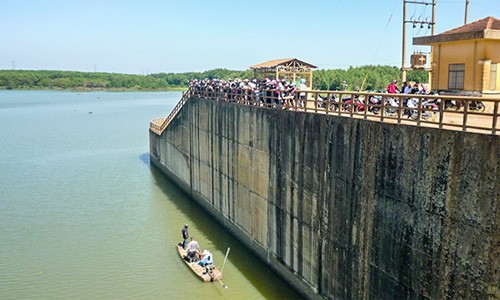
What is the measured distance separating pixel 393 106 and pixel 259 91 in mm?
8004

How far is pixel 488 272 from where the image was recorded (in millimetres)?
8211

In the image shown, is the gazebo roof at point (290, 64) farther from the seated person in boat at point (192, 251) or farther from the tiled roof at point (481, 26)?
the seated person in boat at point (192, 251)

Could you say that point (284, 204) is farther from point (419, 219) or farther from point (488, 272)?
point (488, 272)

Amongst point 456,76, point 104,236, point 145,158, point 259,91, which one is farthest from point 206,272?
point 145,158

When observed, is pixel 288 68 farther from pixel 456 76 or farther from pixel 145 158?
pixel 145 158

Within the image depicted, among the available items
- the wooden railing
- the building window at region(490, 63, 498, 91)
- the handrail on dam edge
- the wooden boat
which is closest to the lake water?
the wooden boat

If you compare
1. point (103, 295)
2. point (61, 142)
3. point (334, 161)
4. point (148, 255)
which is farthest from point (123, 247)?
Result: point (61, 142)

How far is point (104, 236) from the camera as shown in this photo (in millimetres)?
20641

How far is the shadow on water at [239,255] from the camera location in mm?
15242

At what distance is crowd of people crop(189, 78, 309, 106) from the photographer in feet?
52.5

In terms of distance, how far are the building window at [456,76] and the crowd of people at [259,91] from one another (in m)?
5.37

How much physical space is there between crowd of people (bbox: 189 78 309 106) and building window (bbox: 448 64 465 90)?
537cm

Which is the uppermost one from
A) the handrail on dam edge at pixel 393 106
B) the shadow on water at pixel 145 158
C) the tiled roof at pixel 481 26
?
the tiled roof at pixel 481 26

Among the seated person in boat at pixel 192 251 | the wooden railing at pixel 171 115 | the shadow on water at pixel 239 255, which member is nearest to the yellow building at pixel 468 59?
the shadow on water at pixel 239 255
